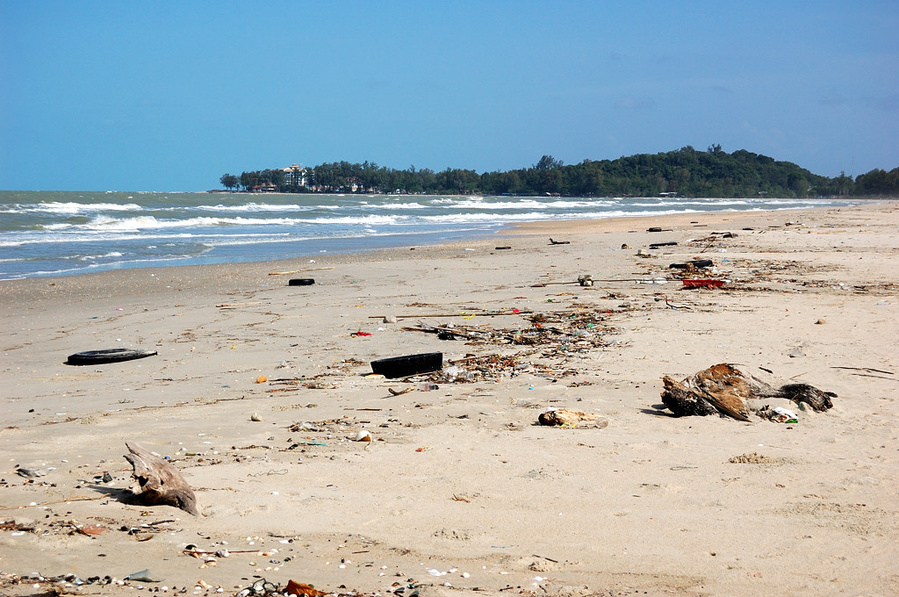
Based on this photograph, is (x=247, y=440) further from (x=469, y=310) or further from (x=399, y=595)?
(x=469, y=310)

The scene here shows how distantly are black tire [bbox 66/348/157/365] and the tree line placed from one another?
129 m

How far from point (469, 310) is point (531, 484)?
18.1ft

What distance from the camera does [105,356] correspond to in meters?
6.80

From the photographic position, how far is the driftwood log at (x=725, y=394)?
4.66m

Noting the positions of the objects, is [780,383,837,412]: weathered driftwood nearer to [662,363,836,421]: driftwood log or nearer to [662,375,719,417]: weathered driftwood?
[662,363,836,421]: driftwood log

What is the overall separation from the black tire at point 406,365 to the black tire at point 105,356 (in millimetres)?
2494

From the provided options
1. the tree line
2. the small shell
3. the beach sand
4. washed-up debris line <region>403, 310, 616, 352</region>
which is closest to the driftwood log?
the beach sand

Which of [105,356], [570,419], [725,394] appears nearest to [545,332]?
[725,394]

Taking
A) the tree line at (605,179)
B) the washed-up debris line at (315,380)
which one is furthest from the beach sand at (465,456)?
the tree line at (605,179)

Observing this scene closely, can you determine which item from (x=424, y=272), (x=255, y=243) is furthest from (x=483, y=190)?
(x=424, y=272)

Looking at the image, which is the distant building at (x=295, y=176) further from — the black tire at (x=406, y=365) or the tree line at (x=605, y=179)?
the black tire at (x=406, y=365)

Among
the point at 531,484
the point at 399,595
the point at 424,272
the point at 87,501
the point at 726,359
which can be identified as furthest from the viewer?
the point at 424,272

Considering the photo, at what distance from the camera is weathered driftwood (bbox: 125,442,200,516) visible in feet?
10.5

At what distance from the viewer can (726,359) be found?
598 cm
